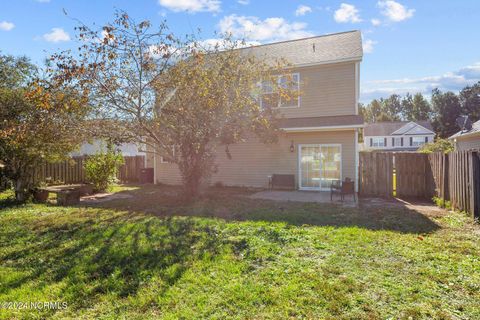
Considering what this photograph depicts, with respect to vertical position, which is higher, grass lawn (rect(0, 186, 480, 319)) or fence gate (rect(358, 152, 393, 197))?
fence gate (rect(358, 152, 393, 197))

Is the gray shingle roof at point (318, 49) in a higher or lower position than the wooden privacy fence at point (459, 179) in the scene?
higher

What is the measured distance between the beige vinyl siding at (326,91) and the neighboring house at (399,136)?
36.6 m

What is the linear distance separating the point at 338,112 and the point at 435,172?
4.30 m

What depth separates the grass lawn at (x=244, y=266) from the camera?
3.27m

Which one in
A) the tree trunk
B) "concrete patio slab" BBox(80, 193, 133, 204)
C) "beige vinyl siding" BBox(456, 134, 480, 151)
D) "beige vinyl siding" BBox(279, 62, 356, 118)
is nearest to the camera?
the tree trunk

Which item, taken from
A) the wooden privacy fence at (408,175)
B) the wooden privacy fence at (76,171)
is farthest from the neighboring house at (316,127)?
the wooden privacy fence at (76,171)

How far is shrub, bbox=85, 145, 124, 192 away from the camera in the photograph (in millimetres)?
12898

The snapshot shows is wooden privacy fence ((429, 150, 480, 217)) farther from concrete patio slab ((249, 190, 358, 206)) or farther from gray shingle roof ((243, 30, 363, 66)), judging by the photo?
gray shingle roof ((243, 30, 363, 66))

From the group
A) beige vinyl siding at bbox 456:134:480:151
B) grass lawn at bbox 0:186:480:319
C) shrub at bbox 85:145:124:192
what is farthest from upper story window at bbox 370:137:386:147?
shrub at bbox 85:145:124:192

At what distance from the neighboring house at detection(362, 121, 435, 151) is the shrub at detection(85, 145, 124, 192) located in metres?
41.2

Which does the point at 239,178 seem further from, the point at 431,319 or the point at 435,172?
the point at 431,319

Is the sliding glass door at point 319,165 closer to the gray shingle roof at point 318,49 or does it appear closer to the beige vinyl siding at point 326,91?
the beige vinyl siding at point 326,91

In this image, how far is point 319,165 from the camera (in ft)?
43.0

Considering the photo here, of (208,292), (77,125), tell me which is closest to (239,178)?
(77,125)
